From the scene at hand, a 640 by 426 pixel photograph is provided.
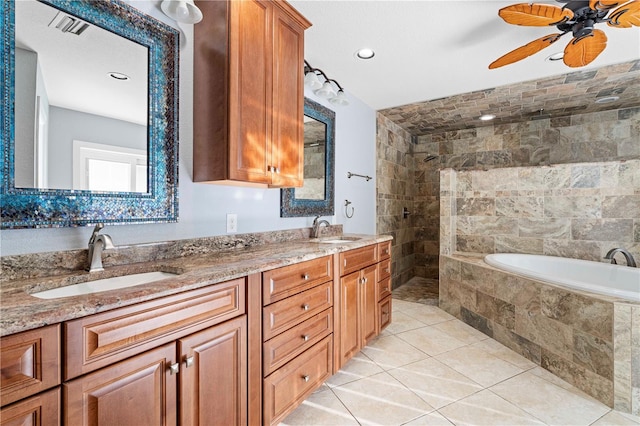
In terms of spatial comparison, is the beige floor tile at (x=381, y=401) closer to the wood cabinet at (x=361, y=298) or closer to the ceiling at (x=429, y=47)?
the wood cabinet at (x=361, y=298)

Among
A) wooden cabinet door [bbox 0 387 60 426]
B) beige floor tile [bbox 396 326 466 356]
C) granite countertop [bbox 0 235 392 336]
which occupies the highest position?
granite countertop [bbox 0 235 392 336]

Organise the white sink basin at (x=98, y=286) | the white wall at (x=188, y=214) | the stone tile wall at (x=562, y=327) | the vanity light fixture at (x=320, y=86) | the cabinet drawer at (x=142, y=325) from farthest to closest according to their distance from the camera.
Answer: the vanity light fixture at (x=320, y=86) < the stone tile wall at (x=562, y=327) < the white wall at (x=188, y=214) < the white sink basin at (x=98, y=286) < the cabinet drawer at (x=142, y=325)

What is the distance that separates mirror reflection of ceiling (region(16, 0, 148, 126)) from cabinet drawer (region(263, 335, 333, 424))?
1.43 m

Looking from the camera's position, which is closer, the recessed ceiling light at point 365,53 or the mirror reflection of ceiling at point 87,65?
the mirror reflection of ceiling at point 87,65

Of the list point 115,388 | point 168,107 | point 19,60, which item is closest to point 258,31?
point 168,107

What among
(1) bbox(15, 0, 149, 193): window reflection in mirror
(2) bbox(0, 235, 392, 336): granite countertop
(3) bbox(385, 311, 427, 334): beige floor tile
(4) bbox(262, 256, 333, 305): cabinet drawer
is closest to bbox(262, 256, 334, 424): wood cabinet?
(4) bbox(262, 256, 333, 305): cabinet drawer

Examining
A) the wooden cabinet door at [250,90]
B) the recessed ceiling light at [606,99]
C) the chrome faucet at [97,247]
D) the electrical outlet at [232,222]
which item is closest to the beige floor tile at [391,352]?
the electrical outlet at [232,222]

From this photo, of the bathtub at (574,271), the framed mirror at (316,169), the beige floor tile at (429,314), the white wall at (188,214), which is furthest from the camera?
the beige floor tile at (429,314)

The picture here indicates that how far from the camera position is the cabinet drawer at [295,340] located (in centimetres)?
142

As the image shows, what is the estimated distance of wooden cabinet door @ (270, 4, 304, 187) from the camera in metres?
1.80

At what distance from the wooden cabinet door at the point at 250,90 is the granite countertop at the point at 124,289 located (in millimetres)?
459

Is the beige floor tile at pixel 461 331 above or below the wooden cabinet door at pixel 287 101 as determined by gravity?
below

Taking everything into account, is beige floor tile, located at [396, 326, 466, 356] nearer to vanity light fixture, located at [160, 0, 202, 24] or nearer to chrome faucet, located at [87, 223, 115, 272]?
chrome faucet, located at [87, 223, 115, 272]

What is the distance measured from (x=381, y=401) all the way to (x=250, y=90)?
1996 mm
